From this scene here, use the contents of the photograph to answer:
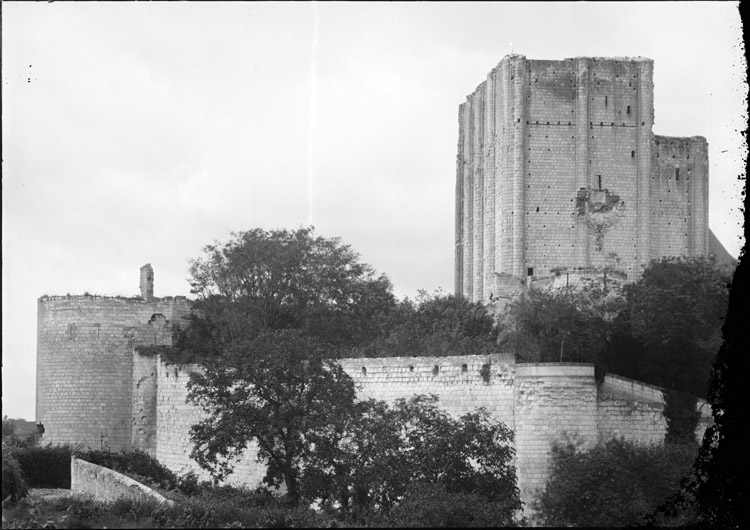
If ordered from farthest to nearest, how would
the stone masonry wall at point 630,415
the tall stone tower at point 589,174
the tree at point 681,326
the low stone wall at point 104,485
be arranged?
the tall stone tower at point 589,174
the tree at point 681,326
the stone masonry wall at point 630,415
the low stone wall at point 104,485

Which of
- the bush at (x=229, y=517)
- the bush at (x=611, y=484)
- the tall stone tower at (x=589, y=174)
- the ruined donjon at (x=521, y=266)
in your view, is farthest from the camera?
the tall stone tower at (x=589, y=174)

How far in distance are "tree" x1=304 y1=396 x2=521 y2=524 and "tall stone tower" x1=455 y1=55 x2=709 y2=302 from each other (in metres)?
26.6

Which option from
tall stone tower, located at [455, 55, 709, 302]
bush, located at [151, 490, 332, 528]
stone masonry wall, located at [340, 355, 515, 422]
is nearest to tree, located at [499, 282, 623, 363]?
stone masonry wall, located at [340, 355, 515, 422]

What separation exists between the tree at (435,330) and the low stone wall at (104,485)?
291 inches

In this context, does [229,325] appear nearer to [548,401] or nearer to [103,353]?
[103,353]

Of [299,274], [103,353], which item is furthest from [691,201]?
[103,353]

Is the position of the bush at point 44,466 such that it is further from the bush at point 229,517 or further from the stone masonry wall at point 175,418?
the bush at point 229,517

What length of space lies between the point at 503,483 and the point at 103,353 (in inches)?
715

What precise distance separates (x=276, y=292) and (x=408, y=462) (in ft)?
51.6

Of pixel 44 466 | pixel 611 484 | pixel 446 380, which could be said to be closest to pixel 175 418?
pixel 44 466

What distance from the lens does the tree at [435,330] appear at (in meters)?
35.4

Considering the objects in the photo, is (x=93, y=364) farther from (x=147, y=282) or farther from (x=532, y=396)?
(x=532, y=396)

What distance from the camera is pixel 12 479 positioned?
99.8 ft

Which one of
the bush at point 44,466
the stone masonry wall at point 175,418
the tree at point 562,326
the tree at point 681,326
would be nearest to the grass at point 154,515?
the tree at point 562,326
